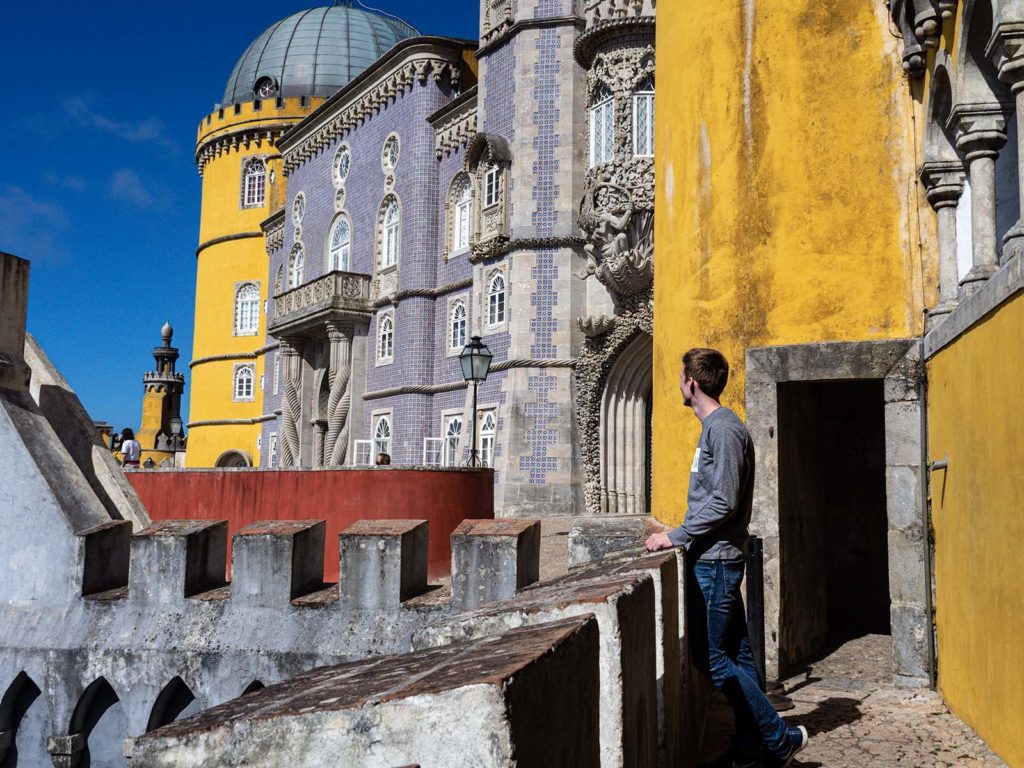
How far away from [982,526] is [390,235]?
23697 mm

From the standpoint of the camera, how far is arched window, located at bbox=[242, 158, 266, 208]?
128 feet

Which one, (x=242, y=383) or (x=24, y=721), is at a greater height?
(x=242, y=383)

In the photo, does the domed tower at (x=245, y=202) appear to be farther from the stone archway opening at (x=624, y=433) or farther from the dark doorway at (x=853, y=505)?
the dark doorway at (x=853, y=505)

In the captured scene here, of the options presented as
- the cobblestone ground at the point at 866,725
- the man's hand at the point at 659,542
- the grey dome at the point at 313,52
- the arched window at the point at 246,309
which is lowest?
the cobblestone ground at the point at 866,725

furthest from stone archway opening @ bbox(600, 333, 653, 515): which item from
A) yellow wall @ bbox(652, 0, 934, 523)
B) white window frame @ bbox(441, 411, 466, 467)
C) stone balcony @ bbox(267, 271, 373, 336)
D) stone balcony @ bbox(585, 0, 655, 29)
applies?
yellow wall @ bbox(652, 0, 934, 523)

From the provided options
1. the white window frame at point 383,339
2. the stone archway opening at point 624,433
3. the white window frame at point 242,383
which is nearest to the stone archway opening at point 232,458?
the white window frame at point 242,383

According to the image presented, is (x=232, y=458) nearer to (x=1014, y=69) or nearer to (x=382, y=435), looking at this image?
(x=382, y=435)

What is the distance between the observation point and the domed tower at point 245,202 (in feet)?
127

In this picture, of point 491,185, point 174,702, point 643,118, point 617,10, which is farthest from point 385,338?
point 174,702

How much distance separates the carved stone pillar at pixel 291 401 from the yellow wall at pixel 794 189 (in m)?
25.5

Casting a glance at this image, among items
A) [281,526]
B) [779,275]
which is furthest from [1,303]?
[779,275]

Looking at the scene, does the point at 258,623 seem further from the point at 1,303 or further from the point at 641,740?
the point at 641,740

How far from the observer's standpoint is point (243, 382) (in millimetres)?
39062

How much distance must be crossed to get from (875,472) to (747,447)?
17.4ft
